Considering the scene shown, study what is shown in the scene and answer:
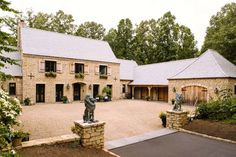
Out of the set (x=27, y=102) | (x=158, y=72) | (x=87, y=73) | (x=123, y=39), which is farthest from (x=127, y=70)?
(x=27, y=102)

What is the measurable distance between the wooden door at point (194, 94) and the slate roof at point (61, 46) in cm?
963

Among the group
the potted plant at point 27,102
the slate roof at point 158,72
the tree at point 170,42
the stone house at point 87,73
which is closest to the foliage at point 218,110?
the stone house at point 87,73

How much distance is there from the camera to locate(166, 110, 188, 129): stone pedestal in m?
10.3

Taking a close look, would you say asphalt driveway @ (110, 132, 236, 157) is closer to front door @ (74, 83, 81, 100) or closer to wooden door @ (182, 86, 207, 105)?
wooden door @ (182, 86, 207, 105)

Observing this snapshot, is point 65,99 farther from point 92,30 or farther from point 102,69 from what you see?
point 92,30

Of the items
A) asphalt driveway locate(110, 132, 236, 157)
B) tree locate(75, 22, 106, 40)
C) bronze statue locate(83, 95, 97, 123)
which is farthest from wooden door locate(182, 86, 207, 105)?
tree locate(75, 22, 106, 40)

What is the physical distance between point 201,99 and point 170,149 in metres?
12.9

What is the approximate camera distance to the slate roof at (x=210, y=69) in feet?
58.6

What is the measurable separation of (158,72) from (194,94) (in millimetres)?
6898

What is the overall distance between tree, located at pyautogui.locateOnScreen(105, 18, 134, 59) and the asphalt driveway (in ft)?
105

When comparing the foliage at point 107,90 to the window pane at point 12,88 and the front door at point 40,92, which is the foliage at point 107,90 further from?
the window pane at point 12,88

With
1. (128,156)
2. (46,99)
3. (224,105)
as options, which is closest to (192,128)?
(224,105)

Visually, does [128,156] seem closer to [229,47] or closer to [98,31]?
[229,47]

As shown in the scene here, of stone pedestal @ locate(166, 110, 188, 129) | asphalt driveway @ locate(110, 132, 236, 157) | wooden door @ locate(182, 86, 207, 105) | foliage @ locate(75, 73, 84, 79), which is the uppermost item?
foliage @ locate(75, 73, 84, 79)
